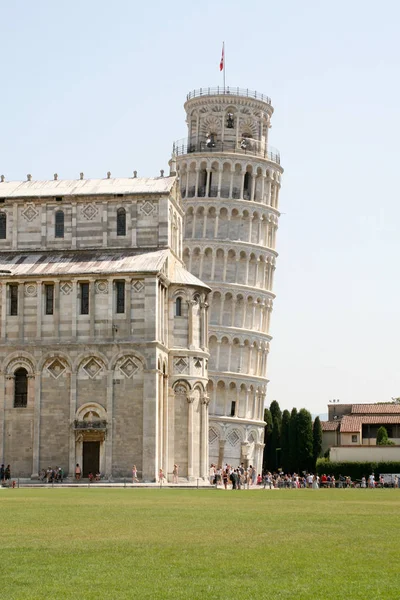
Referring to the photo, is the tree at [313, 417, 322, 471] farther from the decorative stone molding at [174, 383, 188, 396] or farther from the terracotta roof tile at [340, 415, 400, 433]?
the decorative stone molding at [174, 383, 188, 396]

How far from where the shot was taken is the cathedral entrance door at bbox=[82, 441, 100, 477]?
72562 millimetres

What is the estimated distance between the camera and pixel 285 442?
122500 millimetres

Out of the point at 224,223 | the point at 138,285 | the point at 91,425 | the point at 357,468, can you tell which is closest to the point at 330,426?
the point at 224,223

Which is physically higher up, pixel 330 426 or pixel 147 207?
pixel 147 207

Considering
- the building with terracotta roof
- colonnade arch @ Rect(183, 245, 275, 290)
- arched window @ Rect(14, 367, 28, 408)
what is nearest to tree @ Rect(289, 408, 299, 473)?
the building with terracotta roof

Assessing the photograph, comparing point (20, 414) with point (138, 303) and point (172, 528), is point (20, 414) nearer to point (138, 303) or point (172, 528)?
point (138, 303)

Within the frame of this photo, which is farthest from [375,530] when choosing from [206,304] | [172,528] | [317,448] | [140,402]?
[317,448]

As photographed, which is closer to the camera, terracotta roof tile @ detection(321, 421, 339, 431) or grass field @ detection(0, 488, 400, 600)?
grass field @ detection(0, 488, 400, 600)

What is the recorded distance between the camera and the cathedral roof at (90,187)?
79.0m

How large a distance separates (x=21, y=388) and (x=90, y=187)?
14.7 meters

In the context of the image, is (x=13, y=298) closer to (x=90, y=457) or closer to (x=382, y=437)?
(x=90, y=457)

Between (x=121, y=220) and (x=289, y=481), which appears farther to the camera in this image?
(x=289, y=481)

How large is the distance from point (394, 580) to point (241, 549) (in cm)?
480

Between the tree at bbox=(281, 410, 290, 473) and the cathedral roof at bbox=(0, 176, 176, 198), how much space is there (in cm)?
4773
